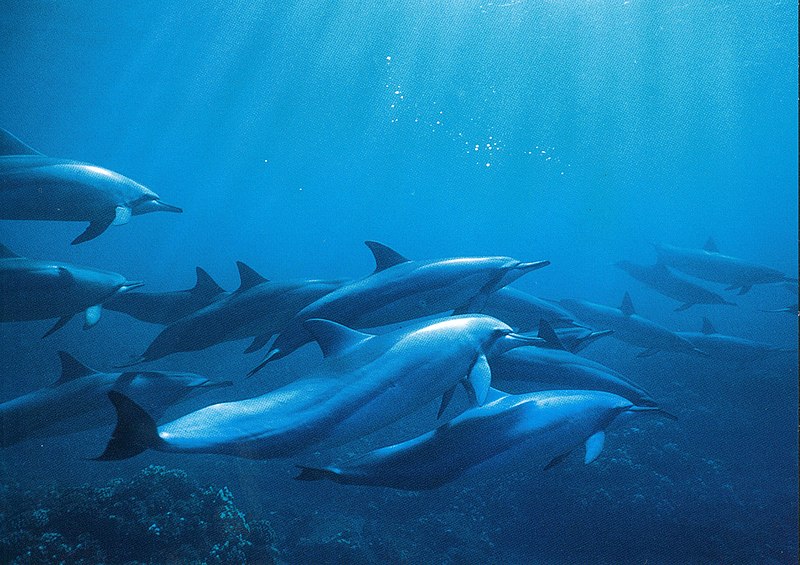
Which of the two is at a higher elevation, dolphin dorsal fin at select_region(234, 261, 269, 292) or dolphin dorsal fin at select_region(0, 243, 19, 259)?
dolphin dorsal fin at select_region(234, 261, 269, 292)

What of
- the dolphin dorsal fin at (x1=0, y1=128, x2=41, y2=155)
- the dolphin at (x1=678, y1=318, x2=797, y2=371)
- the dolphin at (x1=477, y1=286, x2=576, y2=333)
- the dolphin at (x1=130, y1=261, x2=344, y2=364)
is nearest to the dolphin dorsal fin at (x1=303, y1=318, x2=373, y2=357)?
the dolphin at (x1=130, y1=261, x2=344, y2=364)

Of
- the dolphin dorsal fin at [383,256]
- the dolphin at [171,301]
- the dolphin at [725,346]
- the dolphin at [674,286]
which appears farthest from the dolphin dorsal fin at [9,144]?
the dolphin at [674,286]

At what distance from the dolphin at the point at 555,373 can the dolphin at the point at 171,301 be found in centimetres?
369

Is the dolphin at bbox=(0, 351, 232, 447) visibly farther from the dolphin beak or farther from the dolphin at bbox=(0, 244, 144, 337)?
the dolphin beak

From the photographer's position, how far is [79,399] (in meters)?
4.48

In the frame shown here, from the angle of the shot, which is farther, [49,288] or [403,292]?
[49,288]

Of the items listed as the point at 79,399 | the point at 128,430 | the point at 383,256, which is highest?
the point at 383,256

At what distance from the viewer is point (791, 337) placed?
2453 centimetres

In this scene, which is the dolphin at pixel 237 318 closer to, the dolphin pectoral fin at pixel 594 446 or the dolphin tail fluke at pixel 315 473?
the dolphin tail fluke at pixel 315 473

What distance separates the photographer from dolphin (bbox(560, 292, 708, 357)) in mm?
9750

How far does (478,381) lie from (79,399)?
429 cm

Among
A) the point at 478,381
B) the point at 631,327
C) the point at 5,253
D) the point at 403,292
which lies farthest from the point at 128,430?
the point at 631,327

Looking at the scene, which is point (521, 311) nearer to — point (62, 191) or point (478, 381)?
point (478, 381)

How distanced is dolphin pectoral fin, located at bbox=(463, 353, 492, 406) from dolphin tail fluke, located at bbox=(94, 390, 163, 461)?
220 cm
